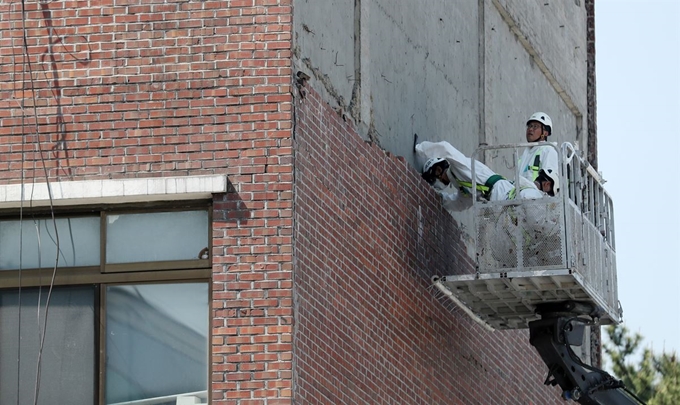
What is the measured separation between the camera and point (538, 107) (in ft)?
76.9

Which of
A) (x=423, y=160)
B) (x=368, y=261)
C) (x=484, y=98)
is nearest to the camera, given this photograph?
(x=368, y=261)

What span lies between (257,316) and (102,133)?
2290 mm

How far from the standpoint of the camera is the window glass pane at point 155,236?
14.4 metres

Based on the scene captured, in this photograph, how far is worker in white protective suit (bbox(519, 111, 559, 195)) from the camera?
17.0 m

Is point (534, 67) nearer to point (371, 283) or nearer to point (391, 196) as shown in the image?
point (391, 196)

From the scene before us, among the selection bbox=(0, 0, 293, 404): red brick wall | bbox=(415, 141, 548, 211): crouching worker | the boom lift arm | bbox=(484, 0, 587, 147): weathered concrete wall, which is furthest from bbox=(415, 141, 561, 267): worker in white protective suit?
bbox=(484, 0, 587, 147): weathered concrete wall

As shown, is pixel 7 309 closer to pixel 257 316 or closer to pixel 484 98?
pixel 257 316

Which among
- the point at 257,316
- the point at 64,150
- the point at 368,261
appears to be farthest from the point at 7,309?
the point at 368,261

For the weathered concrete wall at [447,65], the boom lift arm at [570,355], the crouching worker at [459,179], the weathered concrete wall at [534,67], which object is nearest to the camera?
the weathered concrete wall at [447,65]

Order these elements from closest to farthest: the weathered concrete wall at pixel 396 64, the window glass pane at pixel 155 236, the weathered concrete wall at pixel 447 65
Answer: the window glass pane at pixel 155 236, the weathered concrete wall at pixel 396 64, the weathered concrete wall at pixel 447 65

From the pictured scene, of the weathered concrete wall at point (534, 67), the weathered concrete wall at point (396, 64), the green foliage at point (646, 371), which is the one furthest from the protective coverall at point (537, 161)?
the green foliage at point (646, 371)

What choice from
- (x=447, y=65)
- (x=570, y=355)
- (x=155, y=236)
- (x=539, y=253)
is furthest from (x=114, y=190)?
(x=447, y=65)

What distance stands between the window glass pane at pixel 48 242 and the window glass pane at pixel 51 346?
26cm

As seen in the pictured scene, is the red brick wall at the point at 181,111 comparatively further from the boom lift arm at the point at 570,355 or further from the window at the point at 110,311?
the boom lift arm at the point at 570,355
